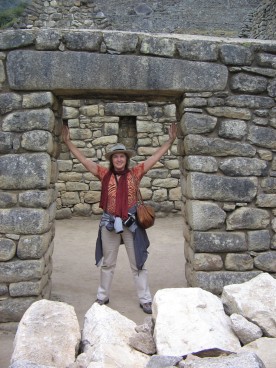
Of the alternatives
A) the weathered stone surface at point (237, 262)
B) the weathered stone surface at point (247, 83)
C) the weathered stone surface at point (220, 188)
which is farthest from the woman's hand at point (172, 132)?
the weathered stone surface at point (237, 262)

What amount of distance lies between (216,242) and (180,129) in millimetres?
1195

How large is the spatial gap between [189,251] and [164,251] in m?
3.03

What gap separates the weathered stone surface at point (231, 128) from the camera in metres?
4.59

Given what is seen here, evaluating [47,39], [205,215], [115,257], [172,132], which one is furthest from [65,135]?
[205,215]

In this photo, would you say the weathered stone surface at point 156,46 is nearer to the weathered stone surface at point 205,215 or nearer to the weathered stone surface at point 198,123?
the weathered stone surface at point 198,123

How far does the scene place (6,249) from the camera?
4.37 metres

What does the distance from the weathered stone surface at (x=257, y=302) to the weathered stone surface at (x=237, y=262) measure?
4.65 ft

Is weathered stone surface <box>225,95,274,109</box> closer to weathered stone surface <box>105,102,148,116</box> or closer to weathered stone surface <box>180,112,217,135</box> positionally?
weathered stone surface <box>180,112,217,135</box>

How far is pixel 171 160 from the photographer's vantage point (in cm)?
1020

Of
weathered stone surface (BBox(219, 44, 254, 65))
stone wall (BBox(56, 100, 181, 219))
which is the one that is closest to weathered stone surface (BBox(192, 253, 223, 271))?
weathered stone surface (BBox(219, 44, 254, 65))

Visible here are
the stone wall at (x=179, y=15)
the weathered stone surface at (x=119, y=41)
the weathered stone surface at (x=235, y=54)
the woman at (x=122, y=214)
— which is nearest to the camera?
the weathered stone surface at (x=119, y=41)

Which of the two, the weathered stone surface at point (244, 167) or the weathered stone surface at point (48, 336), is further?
the weathered stone surface at point (244, 167)

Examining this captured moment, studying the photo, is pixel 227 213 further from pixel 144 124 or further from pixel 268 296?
pixel 144 124

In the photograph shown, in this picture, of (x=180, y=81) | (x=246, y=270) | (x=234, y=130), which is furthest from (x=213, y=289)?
(x=180, y=81)
